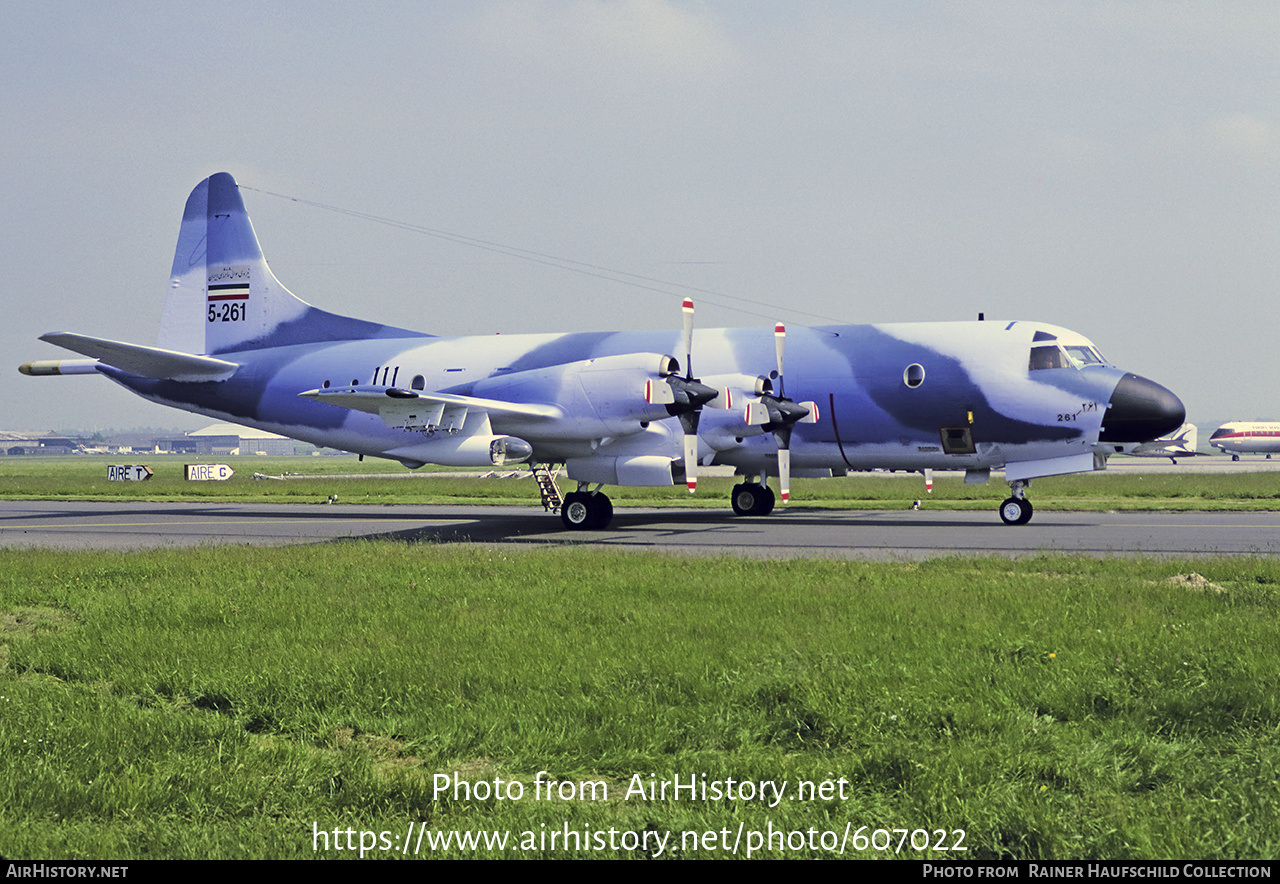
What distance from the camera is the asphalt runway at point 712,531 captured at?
1803cm

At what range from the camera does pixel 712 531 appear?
22.5 m

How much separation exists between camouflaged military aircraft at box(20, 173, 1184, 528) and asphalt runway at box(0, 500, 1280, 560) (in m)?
1.39

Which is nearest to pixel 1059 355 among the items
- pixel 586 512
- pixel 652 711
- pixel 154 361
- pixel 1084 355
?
pixel 1084 355

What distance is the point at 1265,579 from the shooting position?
1259cm

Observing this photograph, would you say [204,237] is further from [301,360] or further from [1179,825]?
[1179,825]

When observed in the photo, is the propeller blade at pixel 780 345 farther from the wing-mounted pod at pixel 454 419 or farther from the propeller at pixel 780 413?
the wing-mounted pod at pixel 454 419

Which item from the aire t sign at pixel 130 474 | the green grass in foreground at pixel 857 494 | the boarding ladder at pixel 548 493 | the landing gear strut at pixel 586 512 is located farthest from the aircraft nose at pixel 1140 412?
the aire t sign at pixel 130 474

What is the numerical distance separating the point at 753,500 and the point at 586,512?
6342mm

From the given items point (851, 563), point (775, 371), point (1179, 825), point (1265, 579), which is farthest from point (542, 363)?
point (1179, 825)

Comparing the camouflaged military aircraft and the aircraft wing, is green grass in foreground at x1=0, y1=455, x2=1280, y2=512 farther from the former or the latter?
the aircraft wing

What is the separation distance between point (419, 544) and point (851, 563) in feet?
26.7

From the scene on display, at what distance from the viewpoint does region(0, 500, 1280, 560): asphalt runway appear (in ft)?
59.2

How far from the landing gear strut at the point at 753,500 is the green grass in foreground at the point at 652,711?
15.1 m

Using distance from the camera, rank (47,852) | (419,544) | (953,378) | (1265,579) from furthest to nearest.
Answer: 1. (953,378)
2. (419,544)
3. (1265,579)
4. (47,852)
